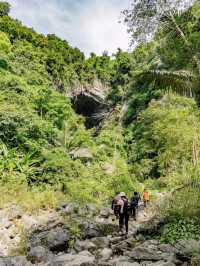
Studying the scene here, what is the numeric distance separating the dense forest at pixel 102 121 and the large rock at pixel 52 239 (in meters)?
3.44

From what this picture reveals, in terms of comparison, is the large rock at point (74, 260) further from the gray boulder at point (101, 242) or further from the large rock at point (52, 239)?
the gray boulder at point (101, 242)

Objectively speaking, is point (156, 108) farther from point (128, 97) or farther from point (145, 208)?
point (145, 208)

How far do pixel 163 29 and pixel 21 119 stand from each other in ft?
43.3

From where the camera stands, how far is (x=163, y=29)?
13.2m

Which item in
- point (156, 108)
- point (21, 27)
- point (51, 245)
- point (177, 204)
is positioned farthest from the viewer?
point (21, 27)

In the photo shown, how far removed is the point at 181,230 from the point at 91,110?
135ft

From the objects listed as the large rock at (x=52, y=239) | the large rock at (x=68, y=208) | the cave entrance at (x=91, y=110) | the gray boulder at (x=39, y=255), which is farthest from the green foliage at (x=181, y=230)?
the cave entrance at (x=91, y=110)

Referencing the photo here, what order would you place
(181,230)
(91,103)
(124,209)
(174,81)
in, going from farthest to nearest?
(91,103) → (124,209) → (181,230) → (174,81)

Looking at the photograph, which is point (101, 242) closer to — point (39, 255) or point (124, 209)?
point (124, 209)

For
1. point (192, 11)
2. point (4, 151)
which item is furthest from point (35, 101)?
point (192, 11)

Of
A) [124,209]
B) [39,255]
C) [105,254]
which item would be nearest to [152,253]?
[105,254]

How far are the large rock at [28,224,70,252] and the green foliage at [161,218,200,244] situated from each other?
311 centimetres

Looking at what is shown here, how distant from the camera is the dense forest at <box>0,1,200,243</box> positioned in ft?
43.2

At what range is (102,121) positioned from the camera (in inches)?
1994
